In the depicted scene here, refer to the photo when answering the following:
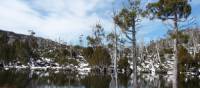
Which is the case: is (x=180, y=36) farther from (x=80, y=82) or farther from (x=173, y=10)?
(x=80, y=82)

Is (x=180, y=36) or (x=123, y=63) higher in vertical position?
(x=180, y=36)

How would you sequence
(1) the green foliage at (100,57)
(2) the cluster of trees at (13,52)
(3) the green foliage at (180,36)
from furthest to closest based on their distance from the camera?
(2) the cluster of trees at (13,52) < (1) the green foliage at (100,57) < (3) the green foliage at (180,36)

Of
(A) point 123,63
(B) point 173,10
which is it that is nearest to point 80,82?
(B) point 173,10

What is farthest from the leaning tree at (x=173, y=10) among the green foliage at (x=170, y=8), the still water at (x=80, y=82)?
the still water at (x=80, y=82)

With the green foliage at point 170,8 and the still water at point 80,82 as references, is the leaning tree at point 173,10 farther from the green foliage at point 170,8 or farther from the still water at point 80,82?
the still water at point 80,82

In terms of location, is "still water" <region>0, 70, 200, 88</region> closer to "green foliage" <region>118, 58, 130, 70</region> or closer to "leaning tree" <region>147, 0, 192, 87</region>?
"leaning tree" <region>147, 0, 192, 87</region>

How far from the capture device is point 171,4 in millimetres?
36219

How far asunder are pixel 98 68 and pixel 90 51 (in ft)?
→ 22.2

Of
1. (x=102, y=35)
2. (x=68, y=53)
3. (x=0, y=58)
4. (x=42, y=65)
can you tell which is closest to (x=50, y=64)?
(x=42, y=65)

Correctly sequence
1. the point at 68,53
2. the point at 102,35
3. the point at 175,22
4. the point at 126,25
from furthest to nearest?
the point at 68,53
the point at 102,35
the point at 126,25
the point at 175,22

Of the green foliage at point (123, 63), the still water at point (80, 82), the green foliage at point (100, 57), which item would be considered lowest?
the still water at point (80, 82)

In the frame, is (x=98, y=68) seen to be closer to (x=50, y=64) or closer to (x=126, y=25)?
(x=50, y=64)

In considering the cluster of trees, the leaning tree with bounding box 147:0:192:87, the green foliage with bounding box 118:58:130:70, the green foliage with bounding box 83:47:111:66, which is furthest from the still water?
the cluster of trees

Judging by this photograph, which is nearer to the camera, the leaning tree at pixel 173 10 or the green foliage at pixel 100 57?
the leaning tree at pixel 173 10
